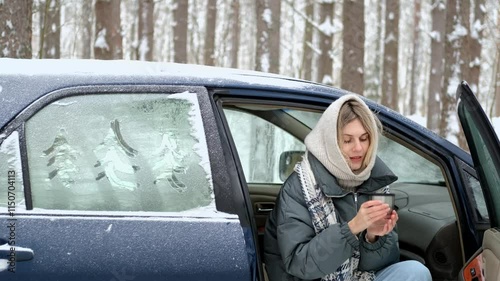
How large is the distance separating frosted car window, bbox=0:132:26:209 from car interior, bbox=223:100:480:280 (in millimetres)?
851

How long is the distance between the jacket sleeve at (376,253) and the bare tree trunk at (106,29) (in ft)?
32.1

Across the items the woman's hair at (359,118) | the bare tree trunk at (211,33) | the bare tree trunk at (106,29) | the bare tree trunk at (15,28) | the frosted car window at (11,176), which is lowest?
the frosted car window at (11,176)

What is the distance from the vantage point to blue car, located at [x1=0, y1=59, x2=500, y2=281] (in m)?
2.43

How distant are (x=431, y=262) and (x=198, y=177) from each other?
150 centimetres

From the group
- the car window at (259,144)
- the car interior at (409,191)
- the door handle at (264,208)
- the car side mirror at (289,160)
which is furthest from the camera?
the car window at (259,144)

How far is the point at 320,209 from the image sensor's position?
113 inches

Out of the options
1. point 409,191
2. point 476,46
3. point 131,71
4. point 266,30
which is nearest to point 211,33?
point 266,30

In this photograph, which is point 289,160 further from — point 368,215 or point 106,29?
point 106,29

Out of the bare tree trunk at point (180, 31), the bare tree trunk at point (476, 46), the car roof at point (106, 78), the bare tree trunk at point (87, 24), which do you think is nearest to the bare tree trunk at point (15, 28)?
the car roof at point (106, 78)

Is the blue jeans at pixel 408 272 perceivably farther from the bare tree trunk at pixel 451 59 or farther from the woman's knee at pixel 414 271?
the bare tree trunk at pixel 451 59

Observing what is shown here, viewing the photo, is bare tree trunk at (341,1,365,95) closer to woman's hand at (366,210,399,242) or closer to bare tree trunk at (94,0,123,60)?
bare tree trunk at (94,0,123,60)

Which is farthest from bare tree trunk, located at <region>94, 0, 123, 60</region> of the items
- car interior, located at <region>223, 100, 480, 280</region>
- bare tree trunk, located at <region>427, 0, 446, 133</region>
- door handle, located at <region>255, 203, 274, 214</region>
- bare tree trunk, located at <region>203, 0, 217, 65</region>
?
bare tree trunk, located at <region>203, 0, 217, 65</region>

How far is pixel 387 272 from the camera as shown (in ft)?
9.84

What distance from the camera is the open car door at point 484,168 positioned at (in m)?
2.75
